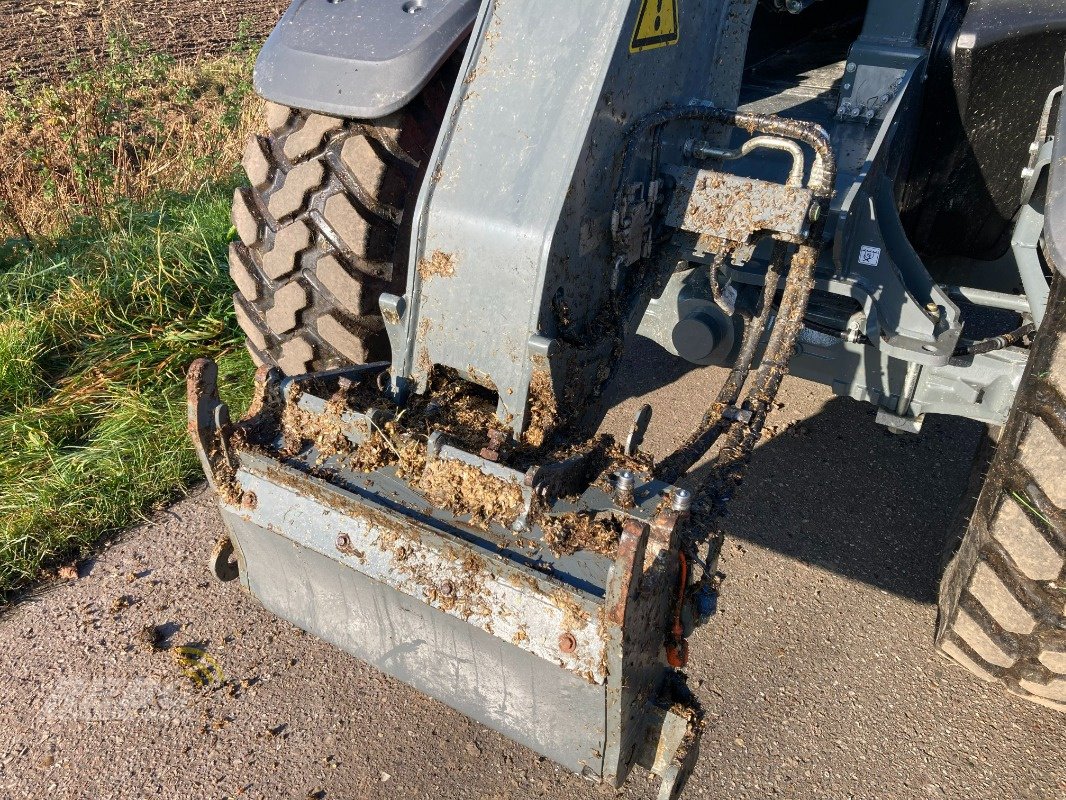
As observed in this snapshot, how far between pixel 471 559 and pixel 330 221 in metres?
1.18

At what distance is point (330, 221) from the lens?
229 centimetres

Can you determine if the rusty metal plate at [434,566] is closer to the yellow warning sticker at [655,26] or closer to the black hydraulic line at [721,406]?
the black hydraulic line at [721,406]

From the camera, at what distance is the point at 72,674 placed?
253 cm

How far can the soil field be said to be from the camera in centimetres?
791

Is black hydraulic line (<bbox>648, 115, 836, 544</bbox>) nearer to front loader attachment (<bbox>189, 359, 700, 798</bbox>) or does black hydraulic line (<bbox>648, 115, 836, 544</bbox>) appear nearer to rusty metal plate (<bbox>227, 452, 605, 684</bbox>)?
front loader attachment (<bbox>189, 359, 700, 798</bbox>)

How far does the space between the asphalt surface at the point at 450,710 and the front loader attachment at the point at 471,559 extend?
2.11 ft

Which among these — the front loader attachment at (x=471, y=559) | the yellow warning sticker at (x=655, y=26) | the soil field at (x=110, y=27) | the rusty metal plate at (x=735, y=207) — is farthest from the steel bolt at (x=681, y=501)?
the soil field at (x=110, y=27)

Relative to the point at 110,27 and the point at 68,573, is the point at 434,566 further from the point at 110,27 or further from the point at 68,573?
the point at 110,27

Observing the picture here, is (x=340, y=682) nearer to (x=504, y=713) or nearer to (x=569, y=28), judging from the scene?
(x=504, y=713)

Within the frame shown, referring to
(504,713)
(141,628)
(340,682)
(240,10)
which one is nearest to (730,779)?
(504,713)

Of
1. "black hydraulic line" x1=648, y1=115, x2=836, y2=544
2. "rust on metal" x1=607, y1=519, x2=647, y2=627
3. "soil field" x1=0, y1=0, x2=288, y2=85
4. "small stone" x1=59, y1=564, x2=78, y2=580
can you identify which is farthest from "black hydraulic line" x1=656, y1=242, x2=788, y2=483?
"soil field" x1=0, y1=0, x2=288, y2=85

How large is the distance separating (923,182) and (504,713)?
255 cm

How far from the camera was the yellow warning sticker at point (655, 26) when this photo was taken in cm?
173

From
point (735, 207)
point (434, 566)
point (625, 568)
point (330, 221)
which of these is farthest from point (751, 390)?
point (330, 221)
